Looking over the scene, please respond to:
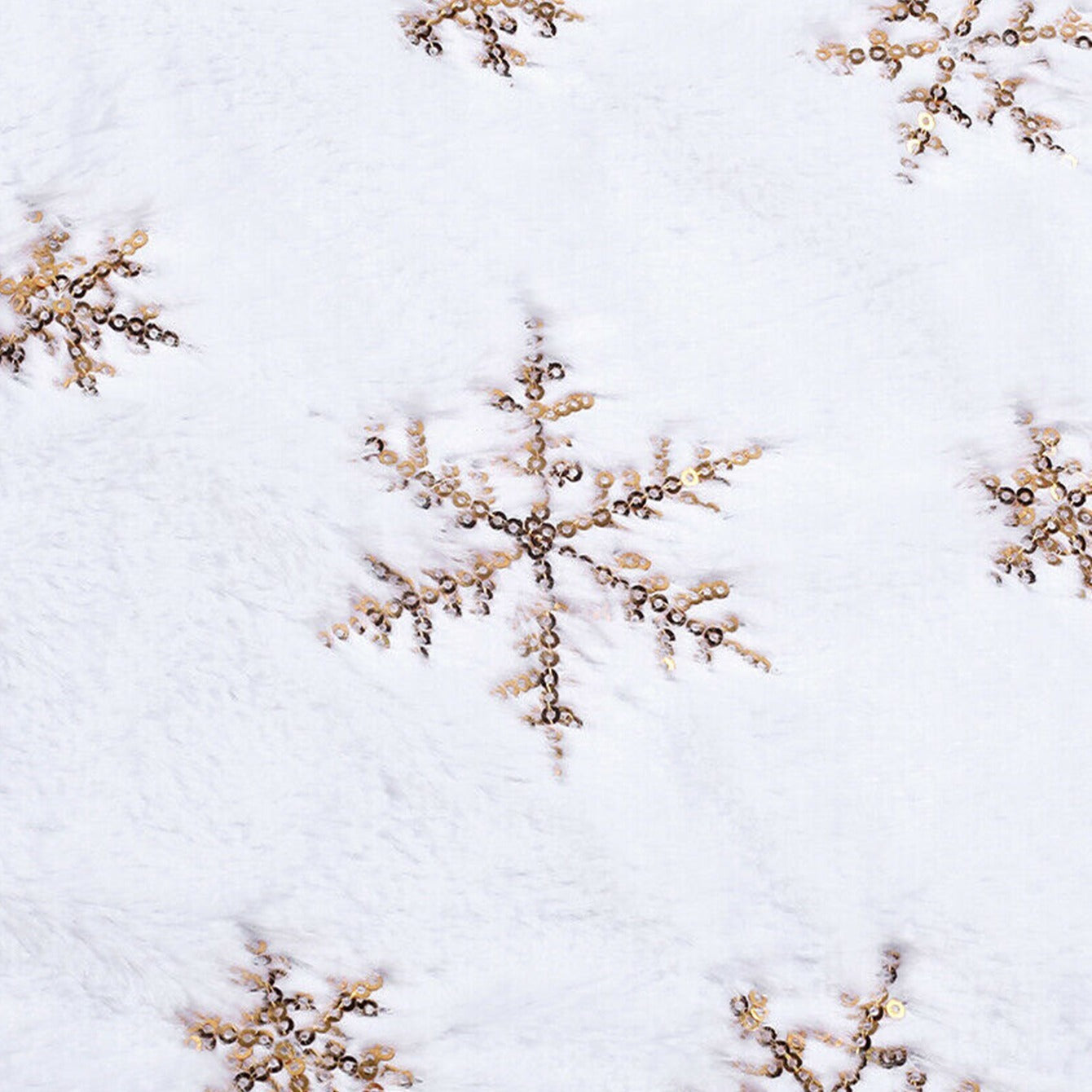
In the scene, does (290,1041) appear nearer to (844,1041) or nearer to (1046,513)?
(844,1041)

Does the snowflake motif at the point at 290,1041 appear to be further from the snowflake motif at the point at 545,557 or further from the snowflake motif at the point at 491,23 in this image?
the snowflake motif at the point at 491,23

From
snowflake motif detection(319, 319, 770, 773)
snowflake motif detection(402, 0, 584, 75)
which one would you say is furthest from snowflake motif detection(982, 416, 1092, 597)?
snowflake motif detection(402, 0, 584, 75)

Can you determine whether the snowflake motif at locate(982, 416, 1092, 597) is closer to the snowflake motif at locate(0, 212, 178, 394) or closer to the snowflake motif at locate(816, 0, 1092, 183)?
the snowflake motif at locate(816, 0, 1092, 183)

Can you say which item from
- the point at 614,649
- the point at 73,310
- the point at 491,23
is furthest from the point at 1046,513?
the point at 73,310

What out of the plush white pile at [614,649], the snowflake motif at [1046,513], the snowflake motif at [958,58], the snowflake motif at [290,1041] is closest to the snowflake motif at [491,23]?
the plush white pile at [614,649]

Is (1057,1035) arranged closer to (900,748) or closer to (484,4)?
(900,748)
